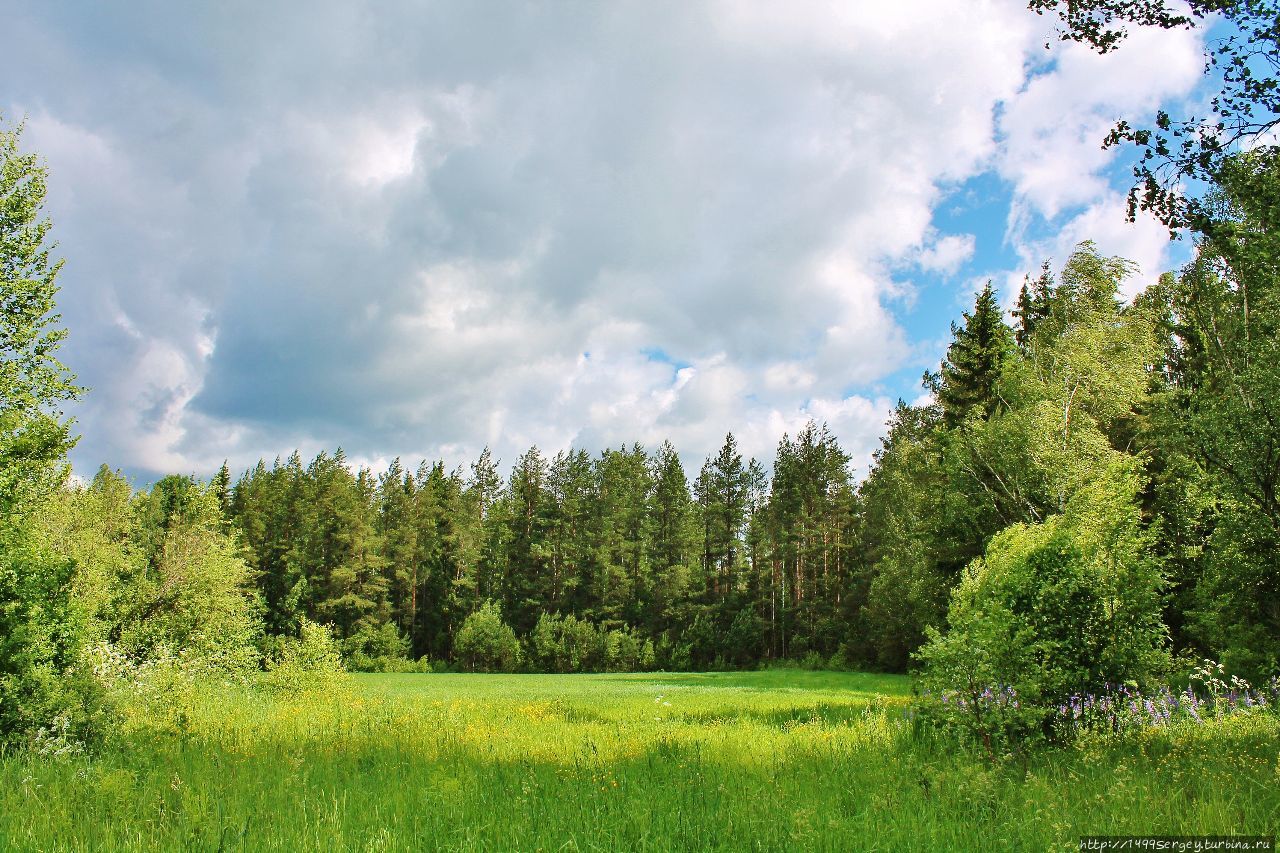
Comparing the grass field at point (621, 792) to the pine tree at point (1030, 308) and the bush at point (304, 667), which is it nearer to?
the bush at point (304, 667)

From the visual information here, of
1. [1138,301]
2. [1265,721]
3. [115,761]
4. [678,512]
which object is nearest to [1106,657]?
[1265,721]

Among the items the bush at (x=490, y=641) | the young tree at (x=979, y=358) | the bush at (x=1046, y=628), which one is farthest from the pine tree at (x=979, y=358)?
the bush at (x=490, y=641)

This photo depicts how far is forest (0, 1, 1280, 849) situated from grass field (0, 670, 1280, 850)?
0.92 feet

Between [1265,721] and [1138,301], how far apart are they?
101ft

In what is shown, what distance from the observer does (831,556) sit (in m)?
60.6

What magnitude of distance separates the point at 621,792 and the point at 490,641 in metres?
55.3

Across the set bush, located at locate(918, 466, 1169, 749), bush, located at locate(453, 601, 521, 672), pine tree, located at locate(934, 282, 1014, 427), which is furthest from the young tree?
bush, located at locate(453, 601, 521, 672)

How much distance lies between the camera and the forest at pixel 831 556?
8797 millimetres

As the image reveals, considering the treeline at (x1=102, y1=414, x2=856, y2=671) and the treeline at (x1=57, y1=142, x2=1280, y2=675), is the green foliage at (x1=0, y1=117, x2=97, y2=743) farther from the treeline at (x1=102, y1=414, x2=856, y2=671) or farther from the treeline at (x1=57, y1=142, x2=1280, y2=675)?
the treeline at (x1=102, y1=414, x2=856, y2=671)

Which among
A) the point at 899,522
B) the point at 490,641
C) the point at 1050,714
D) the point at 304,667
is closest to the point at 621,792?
the point at 1050,714

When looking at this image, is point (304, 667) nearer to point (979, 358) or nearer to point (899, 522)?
point (979, 358)

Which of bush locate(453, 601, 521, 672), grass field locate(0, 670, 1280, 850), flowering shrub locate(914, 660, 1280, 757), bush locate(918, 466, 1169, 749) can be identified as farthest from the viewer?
bush locate(453, 601, 521, 672)

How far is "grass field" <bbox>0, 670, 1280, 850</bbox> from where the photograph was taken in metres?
4.61

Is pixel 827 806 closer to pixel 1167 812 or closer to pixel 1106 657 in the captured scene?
pixel 1167 812
